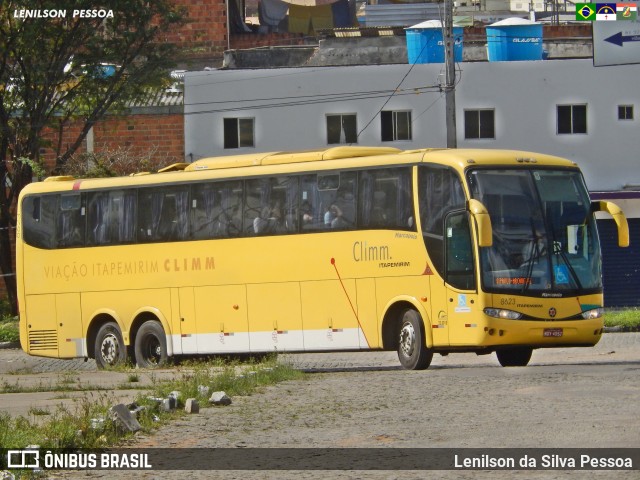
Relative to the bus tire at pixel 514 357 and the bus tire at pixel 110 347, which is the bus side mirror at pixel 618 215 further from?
the bus tire at pixel 110 347

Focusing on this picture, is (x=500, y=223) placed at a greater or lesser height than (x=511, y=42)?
lesser

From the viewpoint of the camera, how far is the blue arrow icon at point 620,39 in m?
47.2

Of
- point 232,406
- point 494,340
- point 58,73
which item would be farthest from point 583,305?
point 58,73

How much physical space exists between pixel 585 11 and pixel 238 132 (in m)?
17.7

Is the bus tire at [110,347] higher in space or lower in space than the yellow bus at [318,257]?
lower

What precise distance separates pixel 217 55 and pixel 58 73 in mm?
15558

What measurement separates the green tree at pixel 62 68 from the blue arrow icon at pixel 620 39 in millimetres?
13689

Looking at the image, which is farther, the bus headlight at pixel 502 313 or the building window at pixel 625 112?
the building window at pixel 625 112

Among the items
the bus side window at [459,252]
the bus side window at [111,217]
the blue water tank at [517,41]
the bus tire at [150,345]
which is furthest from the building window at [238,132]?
the bus side window at [459,252]

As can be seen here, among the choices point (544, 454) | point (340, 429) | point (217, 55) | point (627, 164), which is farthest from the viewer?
point (217, 55)

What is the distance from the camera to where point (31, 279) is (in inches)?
1102

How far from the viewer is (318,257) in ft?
76.9

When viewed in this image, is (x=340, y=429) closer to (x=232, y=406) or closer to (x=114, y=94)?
(x=232, y=406)

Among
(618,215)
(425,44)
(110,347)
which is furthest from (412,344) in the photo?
(425,44)
